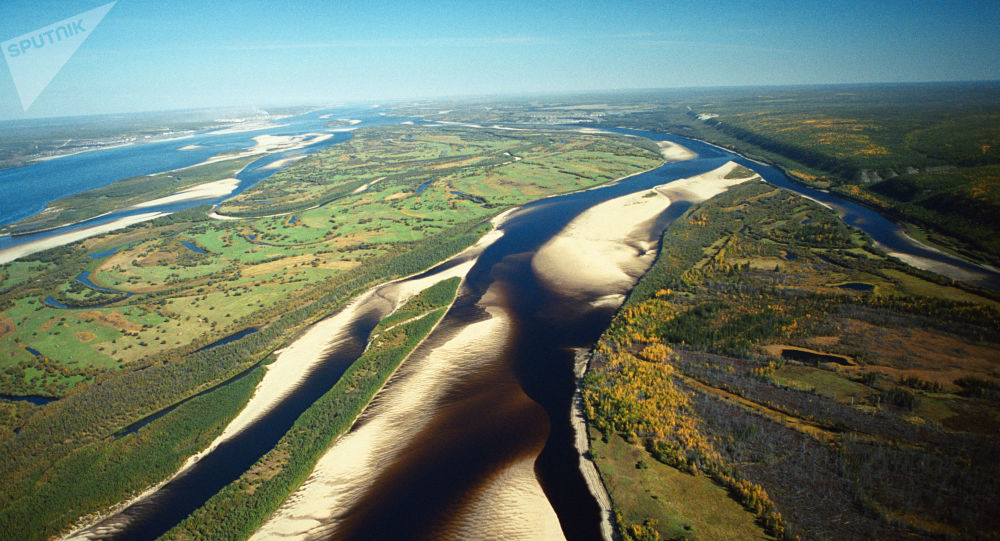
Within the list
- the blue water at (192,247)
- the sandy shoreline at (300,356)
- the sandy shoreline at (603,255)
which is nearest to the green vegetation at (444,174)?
the blue water at (192,247)

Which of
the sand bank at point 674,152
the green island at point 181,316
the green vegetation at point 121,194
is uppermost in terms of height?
the sand bank at point 674,152

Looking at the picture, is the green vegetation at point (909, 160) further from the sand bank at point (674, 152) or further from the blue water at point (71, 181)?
the blue water at point (71, 181)

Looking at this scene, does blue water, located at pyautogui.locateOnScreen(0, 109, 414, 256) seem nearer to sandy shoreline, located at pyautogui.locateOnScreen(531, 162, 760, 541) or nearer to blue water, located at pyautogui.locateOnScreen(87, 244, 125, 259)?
blue water, located at pyautogui.locateOnScreen(87, 244, 125, 259)

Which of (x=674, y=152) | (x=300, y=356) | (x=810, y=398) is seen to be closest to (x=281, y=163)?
(x=300, y=356)

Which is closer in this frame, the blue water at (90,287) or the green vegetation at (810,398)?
the green vegetation at (810,398)

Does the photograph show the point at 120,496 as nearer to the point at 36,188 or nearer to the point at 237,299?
the point at 237,299

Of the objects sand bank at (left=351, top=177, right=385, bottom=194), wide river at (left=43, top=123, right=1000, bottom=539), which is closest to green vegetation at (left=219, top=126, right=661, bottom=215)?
sand bank at (left=351, top=177, right=385, bottom=194)

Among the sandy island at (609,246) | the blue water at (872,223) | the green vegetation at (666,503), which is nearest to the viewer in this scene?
the green vegetation at (666,503)
